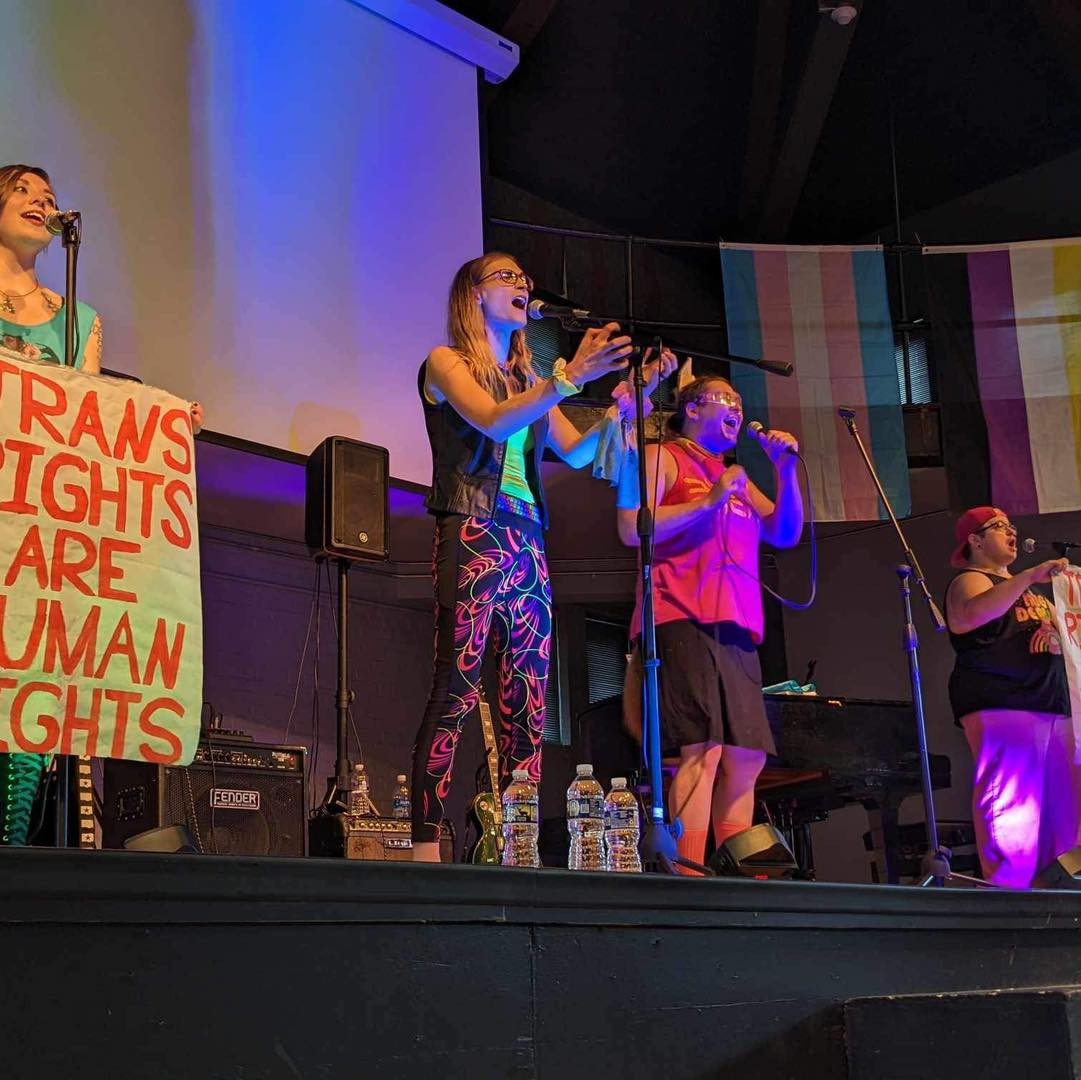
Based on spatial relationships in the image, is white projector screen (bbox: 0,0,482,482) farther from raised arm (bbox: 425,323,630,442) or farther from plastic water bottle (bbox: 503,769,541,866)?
plastic water bottle (bbox: 503,769,541,866)

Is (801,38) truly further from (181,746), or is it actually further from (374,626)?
(181,746)

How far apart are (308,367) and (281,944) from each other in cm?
388

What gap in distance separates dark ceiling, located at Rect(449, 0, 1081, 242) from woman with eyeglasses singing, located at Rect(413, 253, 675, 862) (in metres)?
4.09

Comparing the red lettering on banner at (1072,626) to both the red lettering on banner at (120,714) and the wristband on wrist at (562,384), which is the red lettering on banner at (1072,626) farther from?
the red lettering on banner at (120,714)

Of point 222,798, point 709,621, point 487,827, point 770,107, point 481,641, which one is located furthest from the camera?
point 770,107

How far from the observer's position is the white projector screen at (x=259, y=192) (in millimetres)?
4562

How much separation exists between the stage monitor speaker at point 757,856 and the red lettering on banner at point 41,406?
142 cm

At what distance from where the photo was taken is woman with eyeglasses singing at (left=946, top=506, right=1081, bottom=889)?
3.88m

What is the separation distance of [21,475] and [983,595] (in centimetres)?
297

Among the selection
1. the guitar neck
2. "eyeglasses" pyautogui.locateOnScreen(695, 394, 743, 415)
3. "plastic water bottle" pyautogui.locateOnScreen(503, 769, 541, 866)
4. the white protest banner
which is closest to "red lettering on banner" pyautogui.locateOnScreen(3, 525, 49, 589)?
the white protest banner

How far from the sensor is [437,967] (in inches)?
59.6

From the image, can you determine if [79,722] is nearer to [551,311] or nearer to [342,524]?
[551,311]

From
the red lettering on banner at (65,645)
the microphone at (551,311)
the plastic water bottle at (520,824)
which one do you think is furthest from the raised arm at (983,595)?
the red lettering on banner at (65,645)

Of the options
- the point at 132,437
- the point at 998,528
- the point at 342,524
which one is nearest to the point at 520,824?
the point at 132,437
